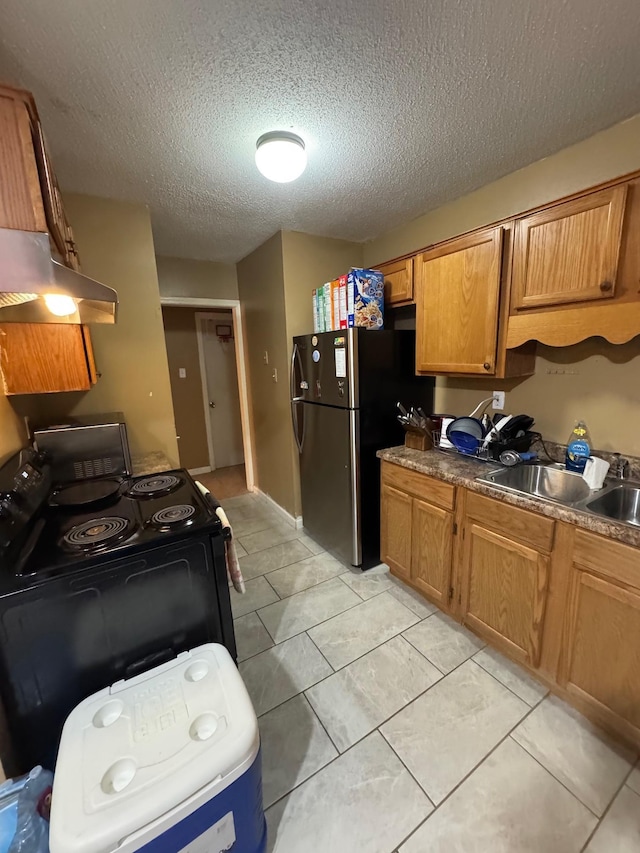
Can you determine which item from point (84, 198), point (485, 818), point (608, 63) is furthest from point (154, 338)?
point (485, 818)

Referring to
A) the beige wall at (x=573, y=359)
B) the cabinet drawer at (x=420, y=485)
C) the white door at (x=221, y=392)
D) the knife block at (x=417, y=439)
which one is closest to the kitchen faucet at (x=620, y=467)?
the beige wall at (x=573, y=359)

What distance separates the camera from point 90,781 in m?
0.84

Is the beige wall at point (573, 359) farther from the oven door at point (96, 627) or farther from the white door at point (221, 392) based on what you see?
the white door at point (221, 392)

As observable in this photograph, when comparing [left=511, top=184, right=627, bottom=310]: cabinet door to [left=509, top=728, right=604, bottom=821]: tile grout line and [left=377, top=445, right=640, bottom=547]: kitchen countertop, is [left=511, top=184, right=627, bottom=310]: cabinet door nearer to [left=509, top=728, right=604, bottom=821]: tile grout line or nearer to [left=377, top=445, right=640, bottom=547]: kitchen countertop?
[left=377, top=445, right=640, bottom=547]: kitchen countertop

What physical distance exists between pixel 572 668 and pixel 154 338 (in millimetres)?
2785

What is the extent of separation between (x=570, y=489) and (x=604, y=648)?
27.5 inches

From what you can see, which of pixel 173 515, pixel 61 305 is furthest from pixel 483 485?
pixel 61 305

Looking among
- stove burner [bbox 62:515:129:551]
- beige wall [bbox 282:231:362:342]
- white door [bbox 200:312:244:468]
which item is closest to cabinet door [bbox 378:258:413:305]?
beige wall [bbox 282:231:362:342]

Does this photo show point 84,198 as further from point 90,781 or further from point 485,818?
point 485,818

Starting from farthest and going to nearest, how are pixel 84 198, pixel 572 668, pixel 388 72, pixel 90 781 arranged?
1. pixel 84 198
2. pixel 572 668
3. pixel 388 72
4. pixel 90 781

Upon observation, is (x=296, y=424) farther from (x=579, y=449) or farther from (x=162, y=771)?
(x=162, y=771)

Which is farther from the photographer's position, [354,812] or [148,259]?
[148,259]

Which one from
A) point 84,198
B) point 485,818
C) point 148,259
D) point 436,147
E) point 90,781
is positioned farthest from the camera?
point 148,259

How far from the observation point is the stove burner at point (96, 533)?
1.16 meters
